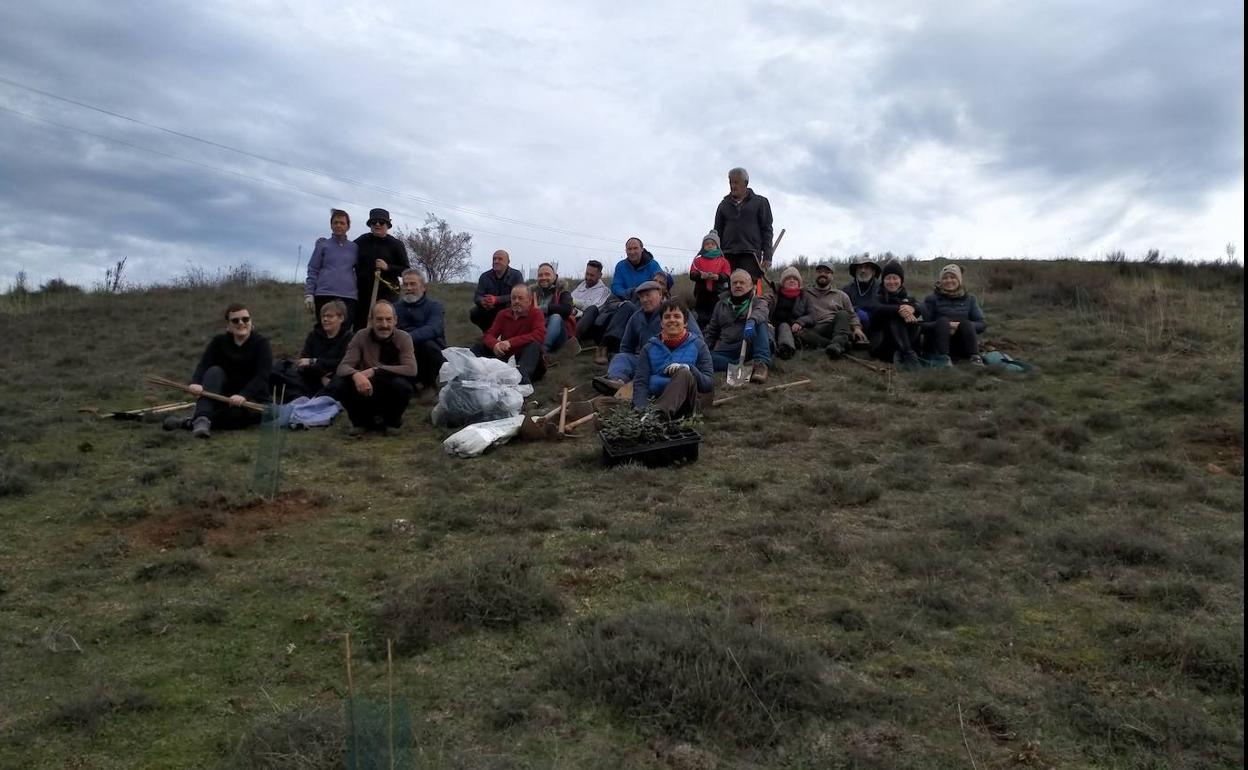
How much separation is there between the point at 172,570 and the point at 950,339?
7066 mm

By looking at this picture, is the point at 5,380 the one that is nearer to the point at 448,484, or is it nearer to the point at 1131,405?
the point at 448,484

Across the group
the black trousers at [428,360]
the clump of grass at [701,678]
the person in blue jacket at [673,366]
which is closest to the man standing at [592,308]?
the black trousers at [428,360]

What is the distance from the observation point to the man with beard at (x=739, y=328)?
313 inches

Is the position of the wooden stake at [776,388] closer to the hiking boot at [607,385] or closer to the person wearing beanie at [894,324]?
the hiking boot at [607,385]

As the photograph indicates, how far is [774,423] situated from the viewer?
6680 mm

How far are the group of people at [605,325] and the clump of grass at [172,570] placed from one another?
2.76 metres

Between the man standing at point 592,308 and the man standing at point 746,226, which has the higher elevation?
the man standing at point 746,226

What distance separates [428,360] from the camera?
26.6 ft

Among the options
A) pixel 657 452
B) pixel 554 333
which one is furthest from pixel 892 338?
pixel 657 452

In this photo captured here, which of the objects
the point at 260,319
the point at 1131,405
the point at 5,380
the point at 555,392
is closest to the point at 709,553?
the point at 555,392

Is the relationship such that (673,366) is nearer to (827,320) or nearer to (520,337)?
(520,337)

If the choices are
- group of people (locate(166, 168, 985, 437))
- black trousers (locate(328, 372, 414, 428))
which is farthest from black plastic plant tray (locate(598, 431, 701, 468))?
black trousers (locate(328, 372, 414, 428))

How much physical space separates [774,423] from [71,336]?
429 inches

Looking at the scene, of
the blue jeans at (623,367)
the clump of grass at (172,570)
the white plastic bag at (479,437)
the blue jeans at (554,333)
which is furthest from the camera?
the blue jeans at (554,333)
